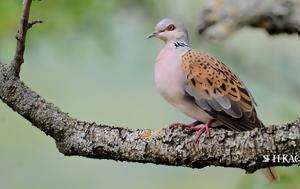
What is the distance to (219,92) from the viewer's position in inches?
88.7

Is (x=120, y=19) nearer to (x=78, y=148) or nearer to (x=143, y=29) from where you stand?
(x=143, y=29)

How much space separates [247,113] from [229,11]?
53 centimetres

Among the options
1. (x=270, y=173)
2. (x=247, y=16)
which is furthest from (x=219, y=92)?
(x=247, y=16)

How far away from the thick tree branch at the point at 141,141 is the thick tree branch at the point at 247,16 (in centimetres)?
64

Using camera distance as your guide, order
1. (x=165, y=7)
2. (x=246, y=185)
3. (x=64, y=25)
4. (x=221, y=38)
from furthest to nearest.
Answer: (x=165, y=7)
(x=64, y=25)
(x=246, y=185)
(x=221, y=38)

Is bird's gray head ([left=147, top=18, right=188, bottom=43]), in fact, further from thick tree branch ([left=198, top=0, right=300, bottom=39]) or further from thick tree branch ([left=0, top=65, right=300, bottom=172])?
thick tree branch ([left=0, top=65, right=300, bottom=172])

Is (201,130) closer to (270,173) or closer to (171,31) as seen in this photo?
(270,173)

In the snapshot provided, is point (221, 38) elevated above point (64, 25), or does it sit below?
below

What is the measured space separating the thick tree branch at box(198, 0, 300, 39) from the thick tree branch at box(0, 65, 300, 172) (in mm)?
643

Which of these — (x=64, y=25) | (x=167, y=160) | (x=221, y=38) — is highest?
(x=64, y=25)

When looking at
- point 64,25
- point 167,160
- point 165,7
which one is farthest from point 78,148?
point 165,7

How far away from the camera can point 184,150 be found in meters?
1.94

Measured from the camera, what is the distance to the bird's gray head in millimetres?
2500

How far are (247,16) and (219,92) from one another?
43cm
